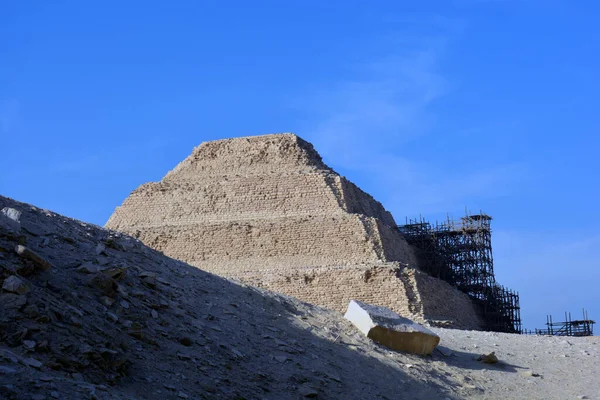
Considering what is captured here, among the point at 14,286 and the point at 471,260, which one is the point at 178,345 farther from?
the point at 471,260

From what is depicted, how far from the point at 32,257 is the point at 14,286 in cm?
112

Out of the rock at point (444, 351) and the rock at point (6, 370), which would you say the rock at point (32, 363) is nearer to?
the rock at point (6, 370)

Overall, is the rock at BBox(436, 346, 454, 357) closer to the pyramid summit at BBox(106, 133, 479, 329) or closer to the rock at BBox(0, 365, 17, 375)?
the pyramid summit at BBox(106, 133, 479, 329)

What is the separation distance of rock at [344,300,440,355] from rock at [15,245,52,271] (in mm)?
6904

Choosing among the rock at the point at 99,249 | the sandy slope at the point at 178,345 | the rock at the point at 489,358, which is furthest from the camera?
the rock at the point at 489,358

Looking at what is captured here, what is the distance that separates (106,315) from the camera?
11.1 meters

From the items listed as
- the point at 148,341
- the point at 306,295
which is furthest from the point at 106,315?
the point at 306,295

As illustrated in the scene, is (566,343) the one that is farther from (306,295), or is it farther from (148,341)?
(148,341)

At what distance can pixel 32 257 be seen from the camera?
1116 cm

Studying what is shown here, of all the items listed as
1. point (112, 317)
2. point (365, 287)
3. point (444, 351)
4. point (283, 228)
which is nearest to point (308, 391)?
point (112, 317)

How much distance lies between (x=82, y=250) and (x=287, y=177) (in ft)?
64.3

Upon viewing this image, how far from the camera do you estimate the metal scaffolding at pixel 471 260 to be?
129ft

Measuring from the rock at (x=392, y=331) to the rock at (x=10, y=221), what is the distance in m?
6.89

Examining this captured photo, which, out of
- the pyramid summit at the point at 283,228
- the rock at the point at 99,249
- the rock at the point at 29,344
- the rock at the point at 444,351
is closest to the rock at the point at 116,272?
the rock at the point at 99,249
